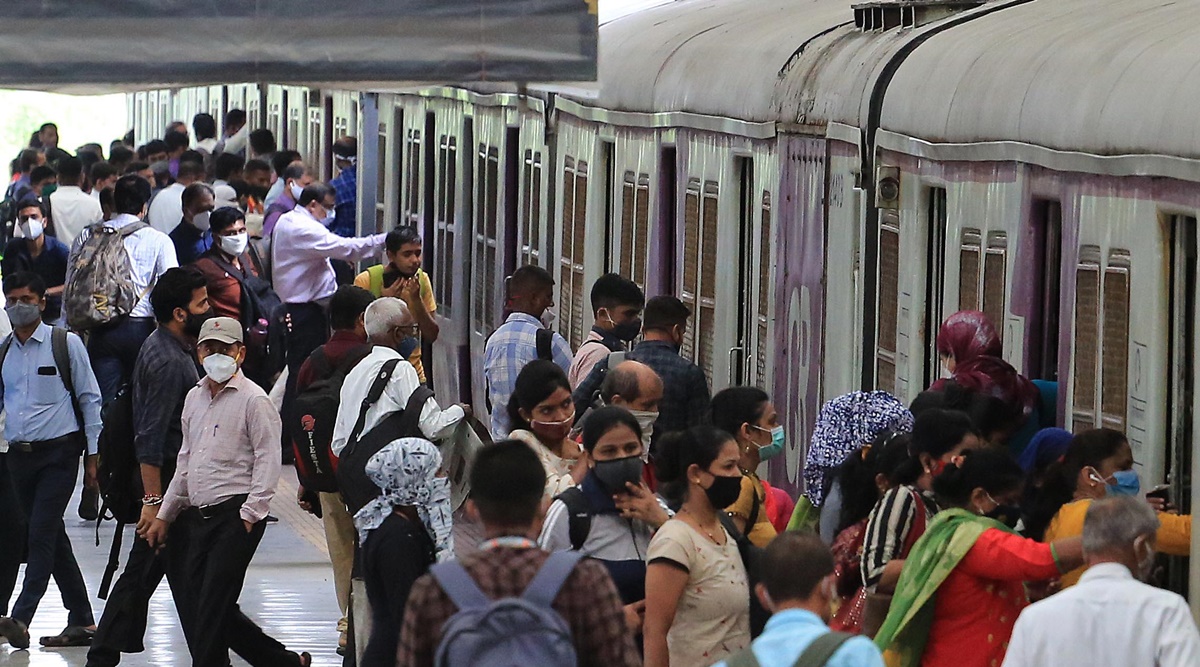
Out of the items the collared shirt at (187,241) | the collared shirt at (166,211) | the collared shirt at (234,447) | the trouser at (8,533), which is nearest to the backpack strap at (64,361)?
the trouser at (8,533)

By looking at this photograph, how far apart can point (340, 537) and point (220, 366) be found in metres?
1.33

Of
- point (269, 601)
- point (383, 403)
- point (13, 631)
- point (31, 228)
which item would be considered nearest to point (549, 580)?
point (383, 403)

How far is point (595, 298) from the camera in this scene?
10391 mm

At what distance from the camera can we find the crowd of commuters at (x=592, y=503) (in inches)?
197

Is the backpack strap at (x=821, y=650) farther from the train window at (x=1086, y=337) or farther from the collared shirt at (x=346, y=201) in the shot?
the collared shirt at (x=346, y=201)

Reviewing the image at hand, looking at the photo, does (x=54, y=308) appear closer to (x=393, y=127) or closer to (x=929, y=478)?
(x=393, y=127)

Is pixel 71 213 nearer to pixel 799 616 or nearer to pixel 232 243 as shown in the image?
pixel 232 243

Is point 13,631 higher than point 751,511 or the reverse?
the reverse

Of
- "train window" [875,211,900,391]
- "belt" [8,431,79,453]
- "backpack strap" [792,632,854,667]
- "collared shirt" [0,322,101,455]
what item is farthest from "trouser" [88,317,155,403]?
"backpack strap" [792,632,854,667]

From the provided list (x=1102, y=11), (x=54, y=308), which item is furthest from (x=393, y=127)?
(x=1102, y=11)

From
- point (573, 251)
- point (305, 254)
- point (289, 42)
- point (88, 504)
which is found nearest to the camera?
point (289, 42)

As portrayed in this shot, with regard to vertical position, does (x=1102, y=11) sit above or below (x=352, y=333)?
above

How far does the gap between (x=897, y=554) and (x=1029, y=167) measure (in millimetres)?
2190

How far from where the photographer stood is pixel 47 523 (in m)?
10.9
